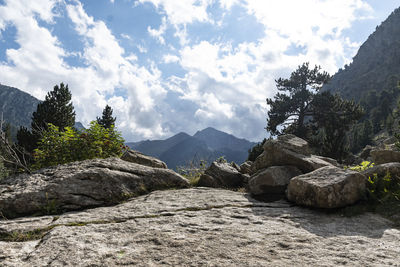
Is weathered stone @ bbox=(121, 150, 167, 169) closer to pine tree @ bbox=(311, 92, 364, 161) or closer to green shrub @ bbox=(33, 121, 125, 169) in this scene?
green shrub @ bbox=(33, 121, 125, 169)

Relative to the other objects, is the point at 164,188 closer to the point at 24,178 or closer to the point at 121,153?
the point at 121,153

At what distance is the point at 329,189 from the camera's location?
5172 millimetres

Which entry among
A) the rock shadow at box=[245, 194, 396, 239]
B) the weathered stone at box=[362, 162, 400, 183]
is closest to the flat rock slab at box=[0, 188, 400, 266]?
the rock shadow at box=[245, 194, 396, 239]

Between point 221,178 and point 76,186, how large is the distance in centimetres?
448

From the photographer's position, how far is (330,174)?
5691 mm

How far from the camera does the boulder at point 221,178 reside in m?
7.90

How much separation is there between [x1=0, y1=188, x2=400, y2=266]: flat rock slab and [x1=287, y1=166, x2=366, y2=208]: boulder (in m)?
0.34

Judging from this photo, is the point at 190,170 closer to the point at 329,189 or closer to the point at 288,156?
the point at 288,156

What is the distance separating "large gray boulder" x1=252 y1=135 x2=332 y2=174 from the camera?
741cm

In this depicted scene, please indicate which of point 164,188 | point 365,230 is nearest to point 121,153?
point 164,188

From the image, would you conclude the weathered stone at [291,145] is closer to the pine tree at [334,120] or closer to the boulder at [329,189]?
the boulder at [329,189]

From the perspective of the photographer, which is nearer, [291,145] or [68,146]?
[68,146]

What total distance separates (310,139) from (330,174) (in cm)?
2339

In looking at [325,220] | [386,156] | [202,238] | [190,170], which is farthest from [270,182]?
[386,156]
